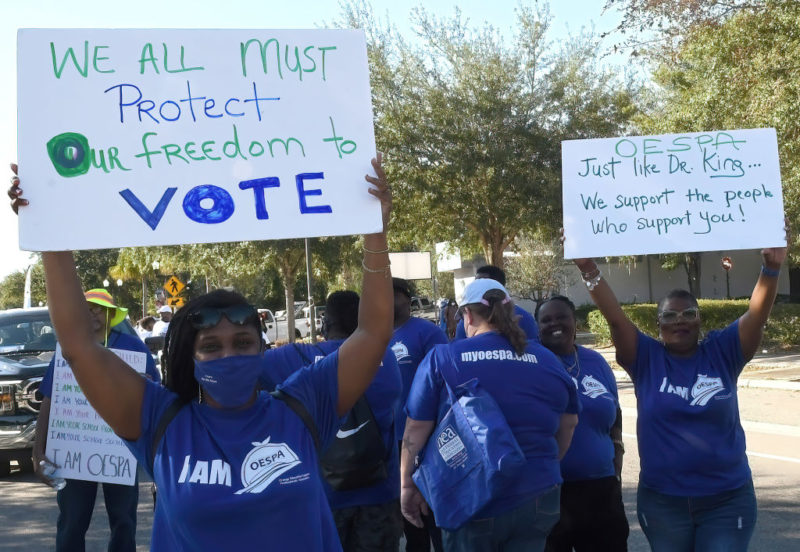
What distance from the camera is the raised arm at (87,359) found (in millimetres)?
2777

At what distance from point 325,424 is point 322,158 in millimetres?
909

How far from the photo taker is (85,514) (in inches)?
201

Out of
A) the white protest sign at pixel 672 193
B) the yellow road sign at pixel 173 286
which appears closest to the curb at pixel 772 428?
the white protest sign at pixel 672 193

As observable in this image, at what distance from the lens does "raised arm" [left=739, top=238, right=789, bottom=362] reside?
14.3 feet

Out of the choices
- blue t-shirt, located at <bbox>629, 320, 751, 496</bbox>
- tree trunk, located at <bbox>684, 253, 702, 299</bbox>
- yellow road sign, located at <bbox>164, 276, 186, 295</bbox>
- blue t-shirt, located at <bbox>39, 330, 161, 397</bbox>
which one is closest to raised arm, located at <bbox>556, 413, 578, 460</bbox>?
blue t-shirt, located at <bbox>629, 320, 751, 496</bbox>

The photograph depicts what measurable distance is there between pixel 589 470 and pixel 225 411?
2.45 metres

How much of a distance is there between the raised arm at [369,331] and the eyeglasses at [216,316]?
13.4 inches

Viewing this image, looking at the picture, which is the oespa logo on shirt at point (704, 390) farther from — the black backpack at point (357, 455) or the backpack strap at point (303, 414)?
the backpack strap at point (303, 414)

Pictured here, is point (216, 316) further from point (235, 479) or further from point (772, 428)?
point (772, 428)

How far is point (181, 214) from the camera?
311 centimetres

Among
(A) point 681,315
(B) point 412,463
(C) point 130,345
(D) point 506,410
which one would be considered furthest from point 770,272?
(C) point 130,345

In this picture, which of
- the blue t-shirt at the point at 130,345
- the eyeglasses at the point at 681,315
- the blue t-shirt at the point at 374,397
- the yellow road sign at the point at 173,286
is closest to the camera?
the eyeglasses at the point at 681,315

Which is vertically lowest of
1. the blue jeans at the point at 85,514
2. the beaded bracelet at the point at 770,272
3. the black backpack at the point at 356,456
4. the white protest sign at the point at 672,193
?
the blue jeans at the point at 85,514

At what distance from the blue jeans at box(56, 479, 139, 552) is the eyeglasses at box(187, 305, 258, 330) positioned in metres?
2.52
